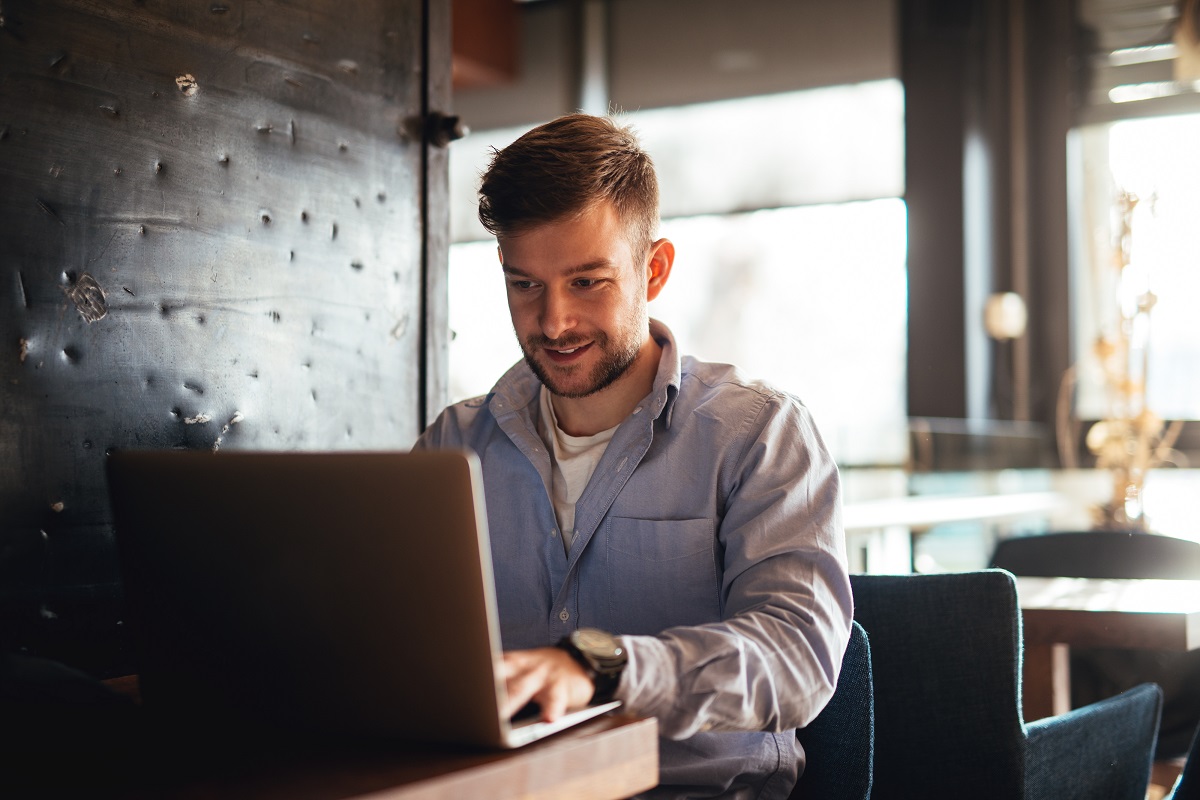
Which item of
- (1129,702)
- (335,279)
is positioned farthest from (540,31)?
(1129,702)

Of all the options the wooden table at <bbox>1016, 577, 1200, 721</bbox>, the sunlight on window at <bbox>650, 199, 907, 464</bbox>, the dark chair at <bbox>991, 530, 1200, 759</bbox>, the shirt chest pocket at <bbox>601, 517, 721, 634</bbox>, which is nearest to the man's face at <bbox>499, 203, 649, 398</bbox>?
the shirt chest pocket at <bbox>601, 517, 721, 634</bbox>

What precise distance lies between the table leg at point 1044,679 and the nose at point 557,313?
3.31 feet

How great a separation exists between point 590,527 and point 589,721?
50 cm

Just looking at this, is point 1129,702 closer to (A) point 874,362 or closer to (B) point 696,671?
(B) point 696,671

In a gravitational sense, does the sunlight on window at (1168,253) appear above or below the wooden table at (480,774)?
above

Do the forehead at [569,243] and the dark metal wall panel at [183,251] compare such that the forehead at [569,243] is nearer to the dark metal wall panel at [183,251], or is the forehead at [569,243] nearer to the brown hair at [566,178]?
the brown hair at [566,178]

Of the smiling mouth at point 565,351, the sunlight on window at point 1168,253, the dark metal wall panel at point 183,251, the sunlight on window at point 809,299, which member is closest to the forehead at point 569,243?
the smiling mouth at point 565,351

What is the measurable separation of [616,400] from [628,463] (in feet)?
0.46

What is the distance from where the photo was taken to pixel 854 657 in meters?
1.37

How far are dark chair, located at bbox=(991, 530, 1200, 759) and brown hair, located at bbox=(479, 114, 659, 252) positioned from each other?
131 centimetres

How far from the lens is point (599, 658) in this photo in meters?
0.95

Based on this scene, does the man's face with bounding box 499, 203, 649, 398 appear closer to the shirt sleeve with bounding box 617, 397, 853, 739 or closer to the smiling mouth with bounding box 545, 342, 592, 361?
the smiling mouth with bounding box 545, 342, 592, 361

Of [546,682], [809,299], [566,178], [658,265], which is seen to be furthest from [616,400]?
[809,299]

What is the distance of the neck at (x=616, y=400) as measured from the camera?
157 centimetres
